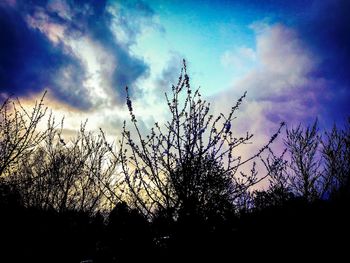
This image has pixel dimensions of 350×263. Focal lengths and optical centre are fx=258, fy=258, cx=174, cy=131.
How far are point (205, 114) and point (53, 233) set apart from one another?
34.9ft

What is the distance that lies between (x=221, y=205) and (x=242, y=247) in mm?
2349

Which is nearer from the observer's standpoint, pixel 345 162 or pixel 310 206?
pixel 310 206

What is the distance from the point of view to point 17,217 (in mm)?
12633

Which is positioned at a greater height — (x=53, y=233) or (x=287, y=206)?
(x=287, y=206)

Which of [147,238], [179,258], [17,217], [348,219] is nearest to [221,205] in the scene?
[179,258]

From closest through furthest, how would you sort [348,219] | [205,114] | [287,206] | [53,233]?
[205,114], [348,219], [287,206], [53,233]

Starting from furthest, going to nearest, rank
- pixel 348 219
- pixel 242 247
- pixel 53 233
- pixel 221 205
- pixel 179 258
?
1. pixel 53 233
2. pixel 242 247
3. pixel 348 219
4. pixel 221 205
5. pixel 179 258

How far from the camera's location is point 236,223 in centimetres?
696

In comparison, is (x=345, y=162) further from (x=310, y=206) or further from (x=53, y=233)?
(x=53, y=233)

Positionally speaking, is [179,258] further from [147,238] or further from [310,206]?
[310,206]

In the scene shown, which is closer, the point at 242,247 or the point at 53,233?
the point at 242,247

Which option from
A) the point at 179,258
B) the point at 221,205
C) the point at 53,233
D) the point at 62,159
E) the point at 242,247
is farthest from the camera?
the point at 62,159

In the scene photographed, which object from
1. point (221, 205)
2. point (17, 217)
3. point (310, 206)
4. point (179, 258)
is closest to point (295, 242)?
point (310, 206)

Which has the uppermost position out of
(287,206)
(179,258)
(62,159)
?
(62,159)
